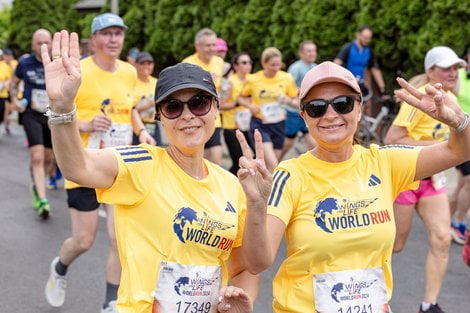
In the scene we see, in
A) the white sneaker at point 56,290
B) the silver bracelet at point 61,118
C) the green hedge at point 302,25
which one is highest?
the green hedge at point 302,25

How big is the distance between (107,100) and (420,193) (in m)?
2.43

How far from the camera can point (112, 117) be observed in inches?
235

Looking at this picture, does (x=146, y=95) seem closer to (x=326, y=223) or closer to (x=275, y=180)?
(x=275, y=180)

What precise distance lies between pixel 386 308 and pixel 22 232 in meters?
5.75

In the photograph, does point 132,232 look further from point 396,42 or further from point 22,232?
point 396,42

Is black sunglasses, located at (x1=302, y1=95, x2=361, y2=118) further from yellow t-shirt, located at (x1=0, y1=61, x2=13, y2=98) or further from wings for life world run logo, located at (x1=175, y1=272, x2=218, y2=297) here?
yellow t-shirt, located at (x1=0, y1=61, x2=13, y2=98)

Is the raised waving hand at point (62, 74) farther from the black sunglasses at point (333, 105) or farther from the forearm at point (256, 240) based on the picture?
the black sunglasses at point (333, 105)

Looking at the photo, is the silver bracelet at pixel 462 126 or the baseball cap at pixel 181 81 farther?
the silver bracelet at pixel 462 126

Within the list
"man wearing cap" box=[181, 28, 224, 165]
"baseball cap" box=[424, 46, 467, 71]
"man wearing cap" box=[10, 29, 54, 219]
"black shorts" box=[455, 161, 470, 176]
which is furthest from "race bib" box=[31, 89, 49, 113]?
"baseball cap" box=[424, 46, 467, 71]

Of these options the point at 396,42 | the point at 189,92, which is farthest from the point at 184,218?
the point at 396,42

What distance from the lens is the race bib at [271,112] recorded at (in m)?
10.2

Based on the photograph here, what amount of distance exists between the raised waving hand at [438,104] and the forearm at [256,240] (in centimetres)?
86

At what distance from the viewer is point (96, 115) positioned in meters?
5.73

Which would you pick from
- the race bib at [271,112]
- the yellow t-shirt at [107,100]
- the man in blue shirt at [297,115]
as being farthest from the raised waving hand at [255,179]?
the man in blue shirt at [297,115]
